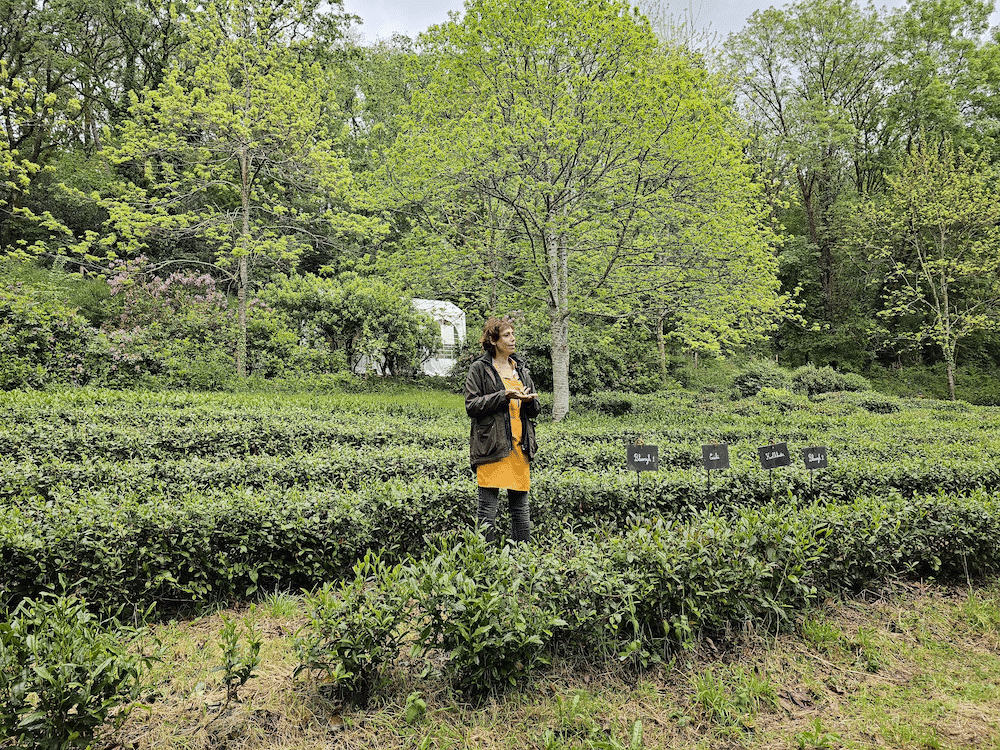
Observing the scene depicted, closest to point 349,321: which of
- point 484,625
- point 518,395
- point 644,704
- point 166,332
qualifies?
point 166,332

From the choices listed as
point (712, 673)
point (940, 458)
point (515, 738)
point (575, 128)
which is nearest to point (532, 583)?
Result: point (515, 738)

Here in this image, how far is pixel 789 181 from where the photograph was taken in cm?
2577

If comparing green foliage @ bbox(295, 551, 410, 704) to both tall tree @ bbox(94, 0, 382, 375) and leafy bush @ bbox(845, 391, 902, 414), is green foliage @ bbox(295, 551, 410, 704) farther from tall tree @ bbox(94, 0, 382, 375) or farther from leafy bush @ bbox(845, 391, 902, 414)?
leafy bush @ bbox(845, 391, 902, 414)

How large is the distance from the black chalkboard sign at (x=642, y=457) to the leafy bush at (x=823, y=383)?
14.8 meters

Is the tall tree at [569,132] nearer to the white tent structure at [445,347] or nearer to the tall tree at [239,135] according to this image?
the tall tree at [239,135]

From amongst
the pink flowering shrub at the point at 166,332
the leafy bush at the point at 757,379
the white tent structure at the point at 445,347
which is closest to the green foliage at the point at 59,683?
the pink flowering shrub at the point at 166,332

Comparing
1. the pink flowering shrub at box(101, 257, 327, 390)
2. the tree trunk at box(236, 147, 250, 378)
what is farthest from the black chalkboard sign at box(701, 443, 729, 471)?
the tree trunk at box(236, 147, 250, 378)

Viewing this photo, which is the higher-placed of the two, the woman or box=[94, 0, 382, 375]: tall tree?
box=[94, 0, 382, 375]: tall tree

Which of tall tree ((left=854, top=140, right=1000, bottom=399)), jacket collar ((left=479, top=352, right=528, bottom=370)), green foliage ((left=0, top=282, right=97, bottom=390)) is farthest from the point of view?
tall tree ((left=854, top=140, right=1000, bottom=399))

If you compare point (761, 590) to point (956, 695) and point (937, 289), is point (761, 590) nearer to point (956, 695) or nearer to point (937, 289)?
point (956, 695)

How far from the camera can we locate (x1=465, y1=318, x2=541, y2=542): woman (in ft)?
12.0

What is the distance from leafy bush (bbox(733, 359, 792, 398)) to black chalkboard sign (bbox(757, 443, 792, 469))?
496 inches

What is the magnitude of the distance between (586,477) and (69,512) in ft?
11.8

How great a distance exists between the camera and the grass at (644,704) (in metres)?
2.29
